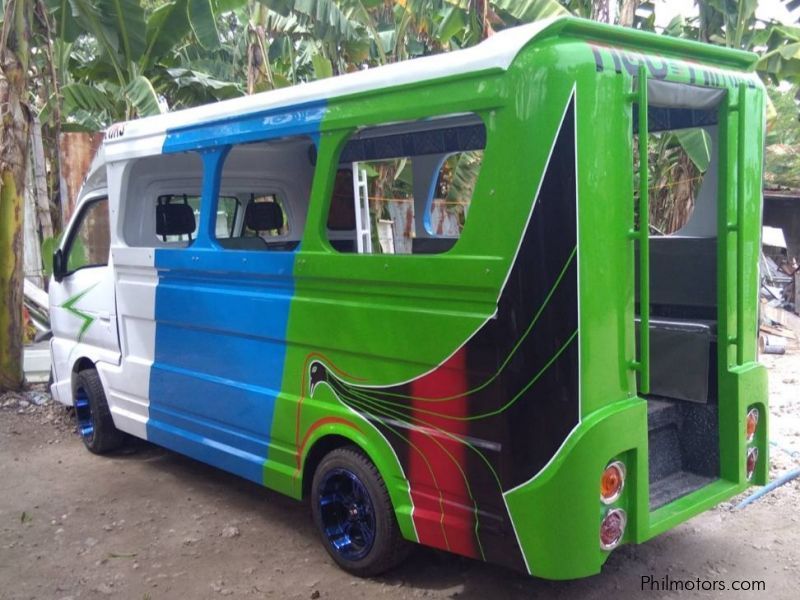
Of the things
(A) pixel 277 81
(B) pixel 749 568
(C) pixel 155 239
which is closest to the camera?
(B) pixel 749 568

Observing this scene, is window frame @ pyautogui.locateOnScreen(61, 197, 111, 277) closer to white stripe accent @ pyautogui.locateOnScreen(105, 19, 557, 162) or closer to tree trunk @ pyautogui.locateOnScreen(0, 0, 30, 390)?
white stripe accent @ pyautogui.locateOnScreen(105, 19, 557, 162)

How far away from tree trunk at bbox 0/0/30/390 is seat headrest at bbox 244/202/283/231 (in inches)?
131

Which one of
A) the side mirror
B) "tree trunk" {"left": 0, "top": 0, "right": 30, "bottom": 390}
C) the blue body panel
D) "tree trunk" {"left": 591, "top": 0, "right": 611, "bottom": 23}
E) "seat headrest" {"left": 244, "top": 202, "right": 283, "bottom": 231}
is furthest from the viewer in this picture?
"tree trunk" {"left": 591, "top": 0, "right": 611, "bottom": 23}

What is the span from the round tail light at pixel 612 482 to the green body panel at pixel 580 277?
0.06m

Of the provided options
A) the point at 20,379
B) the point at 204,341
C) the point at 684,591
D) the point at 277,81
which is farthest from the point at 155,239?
the point at 277,81

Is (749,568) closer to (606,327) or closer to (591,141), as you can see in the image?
(606,327)

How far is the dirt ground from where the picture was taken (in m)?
4.09

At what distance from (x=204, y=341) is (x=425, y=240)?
158 cm

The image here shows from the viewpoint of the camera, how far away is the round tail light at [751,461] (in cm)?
413

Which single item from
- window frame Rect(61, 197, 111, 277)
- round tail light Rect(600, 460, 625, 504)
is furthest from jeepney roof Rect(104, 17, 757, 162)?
round tail light Rect(600, 460, 625, 504)

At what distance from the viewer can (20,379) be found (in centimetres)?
827

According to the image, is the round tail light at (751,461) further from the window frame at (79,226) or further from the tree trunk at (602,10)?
the tree trunk at (602,10)

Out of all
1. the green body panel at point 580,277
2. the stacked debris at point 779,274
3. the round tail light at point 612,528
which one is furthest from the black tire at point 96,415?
the stacked debris at point 779,274

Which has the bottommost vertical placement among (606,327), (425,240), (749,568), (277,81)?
(749,568)
